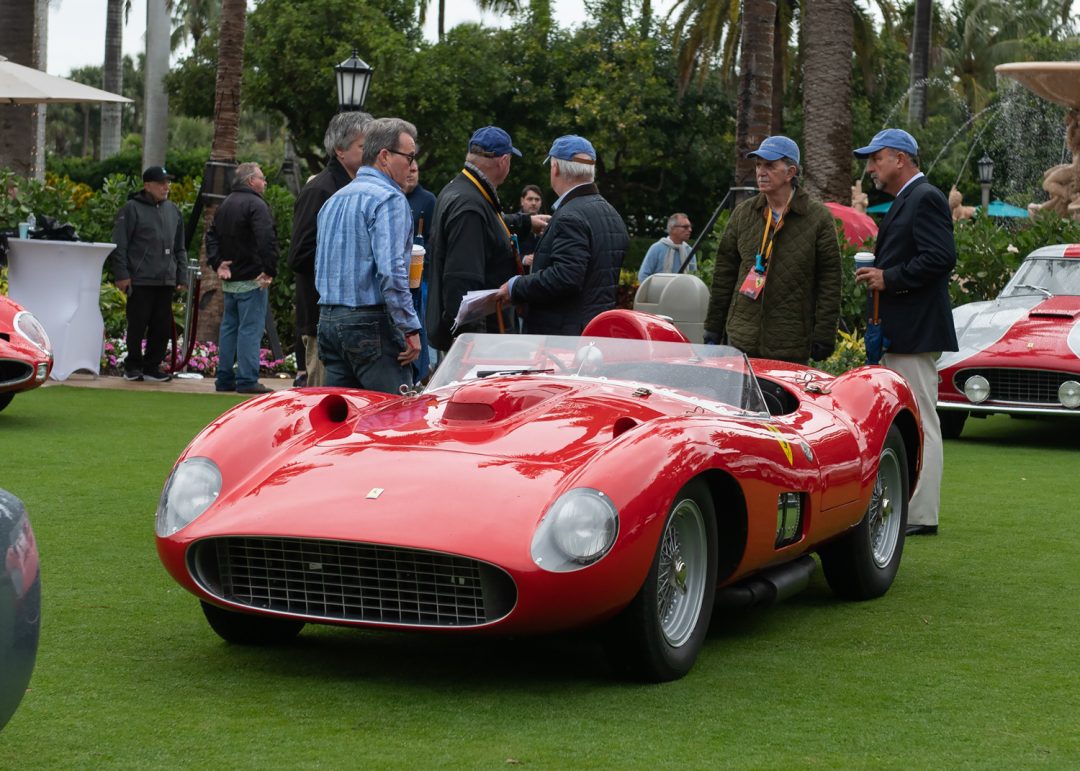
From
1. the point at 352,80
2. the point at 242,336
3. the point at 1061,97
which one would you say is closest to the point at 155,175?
the point at 242,336

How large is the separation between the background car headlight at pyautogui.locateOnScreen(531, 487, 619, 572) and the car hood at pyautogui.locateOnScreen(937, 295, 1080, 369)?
7.62 metres

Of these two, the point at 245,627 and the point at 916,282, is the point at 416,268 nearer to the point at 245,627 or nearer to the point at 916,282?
the point at 916,282

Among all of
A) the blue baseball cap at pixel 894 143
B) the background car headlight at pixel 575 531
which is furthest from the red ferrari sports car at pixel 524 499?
the blue baseball cap at pixel 894 143

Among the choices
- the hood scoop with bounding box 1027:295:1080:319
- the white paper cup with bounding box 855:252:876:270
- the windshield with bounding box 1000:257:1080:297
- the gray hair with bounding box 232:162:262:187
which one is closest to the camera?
the white paper cup with bounding box 855:252:876:270

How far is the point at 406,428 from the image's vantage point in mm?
4992

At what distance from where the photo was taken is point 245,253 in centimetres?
1307

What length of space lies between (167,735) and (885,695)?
2037 mm

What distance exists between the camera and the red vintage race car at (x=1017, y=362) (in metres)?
11.5

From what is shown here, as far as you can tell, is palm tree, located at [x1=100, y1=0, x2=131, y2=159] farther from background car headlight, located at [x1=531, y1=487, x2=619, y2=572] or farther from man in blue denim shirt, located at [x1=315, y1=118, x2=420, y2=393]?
background car headlight, located at [x1=531, y1=487, x2=619, y2=572]

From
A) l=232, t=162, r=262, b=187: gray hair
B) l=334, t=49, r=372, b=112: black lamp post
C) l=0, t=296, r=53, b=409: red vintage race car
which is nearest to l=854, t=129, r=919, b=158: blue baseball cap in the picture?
l=0, t=296, r=53, b=409: red vintage race car

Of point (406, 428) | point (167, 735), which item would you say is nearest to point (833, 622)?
point (406, 428)

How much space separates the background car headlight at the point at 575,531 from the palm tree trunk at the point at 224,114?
13030mm

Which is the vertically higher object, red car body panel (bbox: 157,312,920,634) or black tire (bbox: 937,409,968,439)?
red car body panel (bbox: 157,312,920,634)

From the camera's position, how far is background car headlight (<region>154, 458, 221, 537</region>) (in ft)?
15.4
